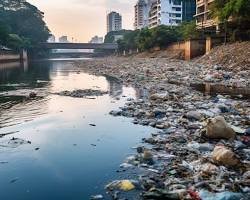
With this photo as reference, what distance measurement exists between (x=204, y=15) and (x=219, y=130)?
185 ft

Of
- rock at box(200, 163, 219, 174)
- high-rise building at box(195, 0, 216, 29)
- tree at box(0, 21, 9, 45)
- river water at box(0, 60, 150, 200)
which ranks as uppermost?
high-rise building at box(195, 0, 216, 29)

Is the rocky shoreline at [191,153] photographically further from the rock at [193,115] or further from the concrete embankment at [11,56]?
the concrete embankment at [11,56]

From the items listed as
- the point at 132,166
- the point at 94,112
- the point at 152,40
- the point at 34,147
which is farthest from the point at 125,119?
the point at 152,40

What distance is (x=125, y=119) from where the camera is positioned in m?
10.7

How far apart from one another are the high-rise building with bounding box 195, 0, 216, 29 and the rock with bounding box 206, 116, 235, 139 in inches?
1875

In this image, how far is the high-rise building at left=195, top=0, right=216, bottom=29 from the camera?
186ft

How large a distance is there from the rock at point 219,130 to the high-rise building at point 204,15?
47633mm

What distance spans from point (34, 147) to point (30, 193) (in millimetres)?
2471

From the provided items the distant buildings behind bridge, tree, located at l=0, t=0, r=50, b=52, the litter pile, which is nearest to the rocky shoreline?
the litter pile

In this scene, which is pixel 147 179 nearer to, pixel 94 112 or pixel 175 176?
pixel 175 176

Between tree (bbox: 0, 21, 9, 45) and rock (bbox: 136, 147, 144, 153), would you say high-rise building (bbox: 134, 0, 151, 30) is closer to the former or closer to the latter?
tree (bbox: 0, 21, 9, 45)

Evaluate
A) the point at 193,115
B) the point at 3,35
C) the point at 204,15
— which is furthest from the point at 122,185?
the point at 3,35

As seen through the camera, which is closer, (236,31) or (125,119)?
(125,119)

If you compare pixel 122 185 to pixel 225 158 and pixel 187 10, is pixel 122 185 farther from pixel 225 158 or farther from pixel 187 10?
pixel 187 10
